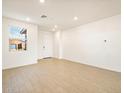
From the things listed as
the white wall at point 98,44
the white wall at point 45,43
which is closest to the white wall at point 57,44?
the white wall at point 45,43

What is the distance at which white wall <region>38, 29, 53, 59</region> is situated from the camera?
28.0 ft

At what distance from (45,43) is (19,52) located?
390 cm

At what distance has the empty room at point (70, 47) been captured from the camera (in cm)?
296

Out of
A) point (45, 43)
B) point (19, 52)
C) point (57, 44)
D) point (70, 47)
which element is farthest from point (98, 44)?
point (45, 43)

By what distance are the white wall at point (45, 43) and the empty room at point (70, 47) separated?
2365mm

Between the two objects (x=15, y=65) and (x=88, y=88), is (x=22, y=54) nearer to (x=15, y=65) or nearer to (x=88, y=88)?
(x=15, y=65)

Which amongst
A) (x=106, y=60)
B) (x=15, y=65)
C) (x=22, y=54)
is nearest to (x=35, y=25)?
(x=22, y=54)

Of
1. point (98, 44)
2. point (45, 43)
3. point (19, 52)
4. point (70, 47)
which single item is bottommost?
point (19, 52)

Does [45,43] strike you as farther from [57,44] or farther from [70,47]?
[70,47]

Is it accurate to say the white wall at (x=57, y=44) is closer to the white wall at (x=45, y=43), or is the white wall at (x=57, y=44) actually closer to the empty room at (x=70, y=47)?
the white wall at (x=45, y=43)

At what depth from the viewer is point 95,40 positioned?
533 centimetres

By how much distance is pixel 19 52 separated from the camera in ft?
17.3

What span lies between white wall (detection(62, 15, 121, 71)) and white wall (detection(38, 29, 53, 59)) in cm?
285

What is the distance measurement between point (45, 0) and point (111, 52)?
Result: 4.06 meters
